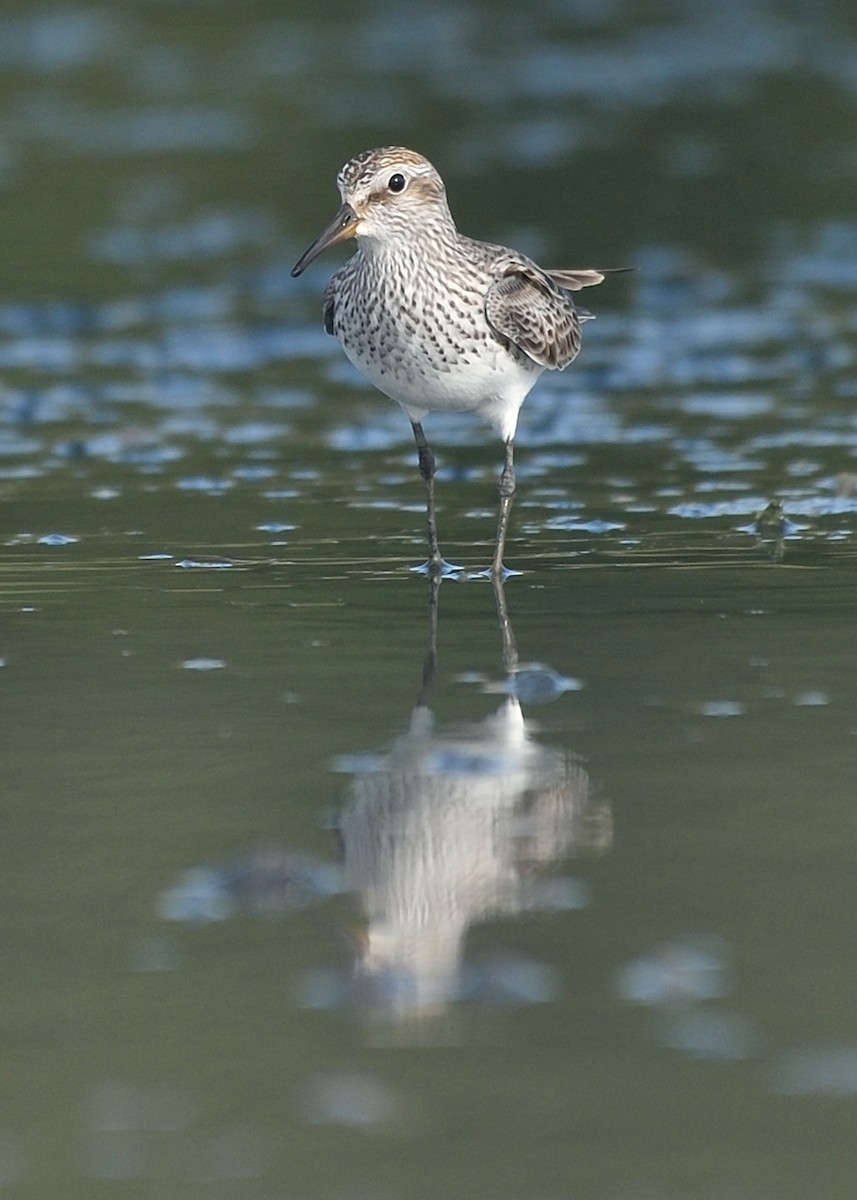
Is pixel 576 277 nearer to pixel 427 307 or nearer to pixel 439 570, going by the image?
pixel 427 307

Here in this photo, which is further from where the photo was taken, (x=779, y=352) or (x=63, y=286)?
(x=63, y=286)

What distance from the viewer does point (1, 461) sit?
10328 millimetres

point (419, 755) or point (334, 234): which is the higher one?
point (334, 234)

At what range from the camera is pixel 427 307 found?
8.27m

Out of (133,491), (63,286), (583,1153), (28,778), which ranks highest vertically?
(63,286)

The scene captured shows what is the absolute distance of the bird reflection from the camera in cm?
430

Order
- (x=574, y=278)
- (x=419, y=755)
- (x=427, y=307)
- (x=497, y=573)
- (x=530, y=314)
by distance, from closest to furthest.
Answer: (x=419, y=755) → (x=497, y=573) → (x=427, y=307) → (x=530, y=314) → (x=574, y=278)

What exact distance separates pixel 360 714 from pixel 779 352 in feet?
23.6

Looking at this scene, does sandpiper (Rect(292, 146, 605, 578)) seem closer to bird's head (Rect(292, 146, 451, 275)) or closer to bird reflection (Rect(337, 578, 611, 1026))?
bird's head (Rect(292, 146, 451, 275))

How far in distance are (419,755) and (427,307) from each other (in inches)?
118

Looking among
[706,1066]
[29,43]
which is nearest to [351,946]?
[706,1066]

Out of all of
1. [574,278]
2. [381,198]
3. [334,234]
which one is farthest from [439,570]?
[574,278]

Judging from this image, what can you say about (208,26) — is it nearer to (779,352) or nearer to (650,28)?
(650,28)

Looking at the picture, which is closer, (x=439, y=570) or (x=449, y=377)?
(x=439, y=570)
